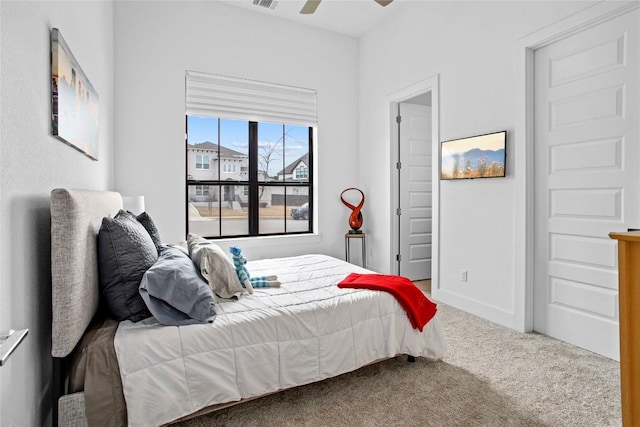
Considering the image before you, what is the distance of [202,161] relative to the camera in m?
4.22

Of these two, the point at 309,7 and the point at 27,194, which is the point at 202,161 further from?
the point at 27,194

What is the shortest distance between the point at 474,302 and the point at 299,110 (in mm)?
3012

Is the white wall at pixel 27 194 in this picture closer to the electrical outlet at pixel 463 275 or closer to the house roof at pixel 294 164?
the house roof at pixel 294 164

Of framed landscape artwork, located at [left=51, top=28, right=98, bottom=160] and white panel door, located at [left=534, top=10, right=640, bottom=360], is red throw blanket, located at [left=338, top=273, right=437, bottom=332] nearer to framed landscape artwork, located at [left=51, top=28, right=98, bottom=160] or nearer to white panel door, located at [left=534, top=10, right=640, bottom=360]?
white panel door, located at [left=534, top=10, right=640, bottom=360]

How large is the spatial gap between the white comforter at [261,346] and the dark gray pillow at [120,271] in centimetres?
8

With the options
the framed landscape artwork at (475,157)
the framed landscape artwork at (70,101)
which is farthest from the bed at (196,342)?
the framed landscape artwork at (475,157)

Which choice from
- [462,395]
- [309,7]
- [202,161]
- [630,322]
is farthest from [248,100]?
[630,322]

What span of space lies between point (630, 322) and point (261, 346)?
1.47 meters

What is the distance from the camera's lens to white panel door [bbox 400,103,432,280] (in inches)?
178

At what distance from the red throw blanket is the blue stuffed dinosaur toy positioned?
1.53 feet

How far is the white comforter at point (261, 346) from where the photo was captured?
1535mm

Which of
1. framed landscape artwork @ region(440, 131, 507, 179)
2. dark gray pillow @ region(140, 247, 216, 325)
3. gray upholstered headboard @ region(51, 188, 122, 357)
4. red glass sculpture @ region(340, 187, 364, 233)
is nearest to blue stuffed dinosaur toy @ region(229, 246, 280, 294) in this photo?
dark gray pillow @ region(140, 247, 216, 325)

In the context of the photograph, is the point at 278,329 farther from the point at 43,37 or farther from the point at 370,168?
the point at 370,168

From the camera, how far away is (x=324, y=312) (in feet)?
6.48
